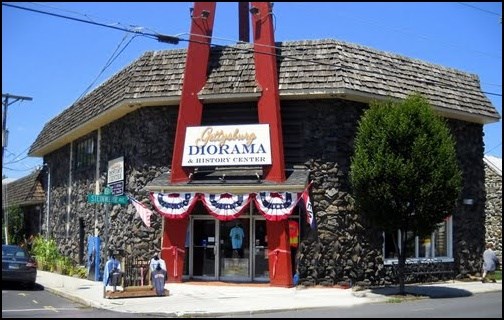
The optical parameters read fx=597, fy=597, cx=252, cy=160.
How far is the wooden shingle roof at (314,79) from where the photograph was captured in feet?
64.9

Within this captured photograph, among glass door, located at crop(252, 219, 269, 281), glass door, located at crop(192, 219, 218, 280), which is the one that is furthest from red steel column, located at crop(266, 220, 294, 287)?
glass door, located at crop(192, 219, 218, 280)

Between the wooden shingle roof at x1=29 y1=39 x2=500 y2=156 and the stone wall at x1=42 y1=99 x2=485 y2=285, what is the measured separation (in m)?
0.63

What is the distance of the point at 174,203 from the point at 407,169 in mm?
7682

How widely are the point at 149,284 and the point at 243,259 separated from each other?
12.4 feet

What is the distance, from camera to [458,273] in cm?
2277

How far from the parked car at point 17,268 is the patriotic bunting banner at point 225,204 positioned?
6053mm

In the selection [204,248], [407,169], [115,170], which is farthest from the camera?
[115,170]

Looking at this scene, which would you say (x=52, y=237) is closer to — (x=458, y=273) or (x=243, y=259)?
(x=243, y=259)

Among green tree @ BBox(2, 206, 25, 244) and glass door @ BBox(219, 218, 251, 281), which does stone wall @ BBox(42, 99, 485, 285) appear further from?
green tree @ BBox(2, 206, 25, 244)

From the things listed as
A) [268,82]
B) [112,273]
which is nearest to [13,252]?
[112,273]

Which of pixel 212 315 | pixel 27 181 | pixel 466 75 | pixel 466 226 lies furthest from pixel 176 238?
pixel 27 181

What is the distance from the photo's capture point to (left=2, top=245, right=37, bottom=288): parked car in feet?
62.1

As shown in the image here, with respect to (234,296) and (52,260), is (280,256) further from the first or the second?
(52,260)

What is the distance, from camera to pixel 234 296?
17047mm
